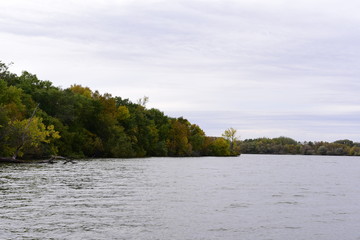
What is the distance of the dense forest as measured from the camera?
78812 mm

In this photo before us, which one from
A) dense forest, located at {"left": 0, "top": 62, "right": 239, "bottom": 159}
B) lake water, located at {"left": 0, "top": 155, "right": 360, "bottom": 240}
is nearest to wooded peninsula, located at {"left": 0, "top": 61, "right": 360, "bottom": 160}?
dense forest, located at {"left": 0, "top": 62, "right": 239, "bottom": 159}

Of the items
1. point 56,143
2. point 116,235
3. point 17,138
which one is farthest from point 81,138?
point 116,235

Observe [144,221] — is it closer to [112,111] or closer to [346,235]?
[346,235]

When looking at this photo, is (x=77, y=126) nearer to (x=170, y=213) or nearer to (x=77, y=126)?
(x=77, y=126)

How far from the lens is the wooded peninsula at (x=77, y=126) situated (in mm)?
78812

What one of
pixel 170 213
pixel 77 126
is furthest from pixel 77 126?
pixel 170 213

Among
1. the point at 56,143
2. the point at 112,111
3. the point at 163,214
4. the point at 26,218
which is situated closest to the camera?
the point at 26,218

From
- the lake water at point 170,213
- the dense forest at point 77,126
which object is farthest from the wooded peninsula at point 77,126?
the lake water at point 170,213

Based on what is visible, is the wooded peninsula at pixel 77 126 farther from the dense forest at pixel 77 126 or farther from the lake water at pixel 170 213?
the lake water at pixel 170 213

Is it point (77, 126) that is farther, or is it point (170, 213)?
point (77, 126)

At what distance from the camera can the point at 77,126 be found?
11731cm

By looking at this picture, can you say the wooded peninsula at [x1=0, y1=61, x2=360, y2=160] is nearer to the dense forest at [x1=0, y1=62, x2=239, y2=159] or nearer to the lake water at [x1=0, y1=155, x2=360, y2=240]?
the dense forest at [x1=0, y1=62, x2=239, y2=159]

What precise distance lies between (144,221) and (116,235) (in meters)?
3.87

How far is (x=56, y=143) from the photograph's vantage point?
102688 millimetres
